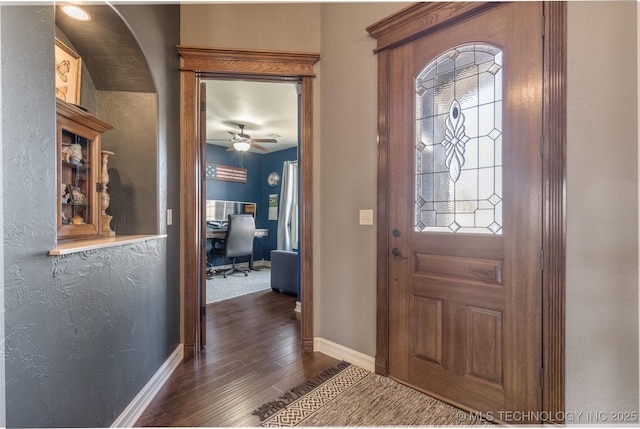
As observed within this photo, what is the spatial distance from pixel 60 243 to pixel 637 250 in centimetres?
257

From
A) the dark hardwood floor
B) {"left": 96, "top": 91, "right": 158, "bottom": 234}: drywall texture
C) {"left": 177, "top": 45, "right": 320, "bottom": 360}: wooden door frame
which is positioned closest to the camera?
the dark hardwood floor

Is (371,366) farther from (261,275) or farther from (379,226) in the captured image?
(261,275)

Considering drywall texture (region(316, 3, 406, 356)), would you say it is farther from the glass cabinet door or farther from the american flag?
the american flag

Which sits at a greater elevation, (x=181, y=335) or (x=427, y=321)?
(x=427, y=321)

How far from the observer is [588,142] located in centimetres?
127

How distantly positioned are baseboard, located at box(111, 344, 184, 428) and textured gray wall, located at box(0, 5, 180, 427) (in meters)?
0.05

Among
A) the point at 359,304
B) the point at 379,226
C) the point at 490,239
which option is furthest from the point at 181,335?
the point at 490,239

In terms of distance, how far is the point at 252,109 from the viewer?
414 centimetres

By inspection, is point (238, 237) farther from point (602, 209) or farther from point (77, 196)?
point (602, 209)

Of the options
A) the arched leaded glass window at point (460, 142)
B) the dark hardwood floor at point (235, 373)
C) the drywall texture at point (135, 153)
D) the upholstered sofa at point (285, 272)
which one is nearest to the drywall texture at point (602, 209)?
the arched leaded glass window at point (460, 142)

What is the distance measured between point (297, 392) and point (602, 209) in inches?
74.8

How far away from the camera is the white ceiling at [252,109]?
3426mm

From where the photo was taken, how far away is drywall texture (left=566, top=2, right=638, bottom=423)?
119 centimetres

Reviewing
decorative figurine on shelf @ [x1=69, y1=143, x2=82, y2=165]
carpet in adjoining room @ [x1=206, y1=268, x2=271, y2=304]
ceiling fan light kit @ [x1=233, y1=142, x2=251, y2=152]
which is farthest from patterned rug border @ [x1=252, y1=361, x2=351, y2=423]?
ceiling fan light kit @ [x1=233, y1=142, x2=251, y2=152]
